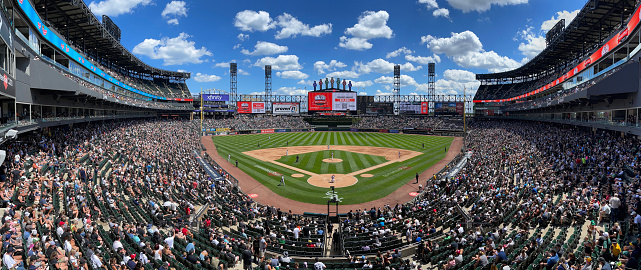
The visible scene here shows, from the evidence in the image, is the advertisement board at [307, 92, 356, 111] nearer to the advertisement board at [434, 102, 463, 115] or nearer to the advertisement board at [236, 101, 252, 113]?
the advertisement board at [236, 101, 252, 113]

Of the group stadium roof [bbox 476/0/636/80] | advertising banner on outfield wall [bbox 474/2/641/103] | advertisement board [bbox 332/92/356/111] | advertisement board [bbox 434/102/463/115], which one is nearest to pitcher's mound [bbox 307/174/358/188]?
advertising banner on outfield wall [bbox 474/2/641/103]

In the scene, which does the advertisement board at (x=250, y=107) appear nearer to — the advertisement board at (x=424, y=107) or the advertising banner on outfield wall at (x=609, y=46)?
the advertisement board at (x=424, y=107)

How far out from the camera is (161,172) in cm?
2608

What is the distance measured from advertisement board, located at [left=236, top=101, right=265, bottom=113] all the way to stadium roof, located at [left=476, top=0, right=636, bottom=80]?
72048 mm

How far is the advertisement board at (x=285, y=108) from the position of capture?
10481 centimetres

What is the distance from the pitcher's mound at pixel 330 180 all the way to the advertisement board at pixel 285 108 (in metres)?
73.3

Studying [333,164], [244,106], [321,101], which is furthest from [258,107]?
[333,164]

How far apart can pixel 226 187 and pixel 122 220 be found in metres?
10.1

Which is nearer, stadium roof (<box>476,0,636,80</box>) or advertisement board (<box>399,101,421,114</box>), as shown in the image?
stadium roof (<box>476,0,636,80</box>)

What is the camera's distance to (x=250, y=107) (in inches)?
4090

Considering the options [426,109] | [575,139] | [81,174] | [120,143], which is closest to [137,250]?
[81,174]

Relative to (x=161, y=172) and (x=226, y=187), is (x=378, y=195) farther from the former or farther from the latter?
(x=161, y=172)

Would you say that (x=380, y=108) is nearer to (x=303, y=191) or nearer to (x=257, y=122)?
(x=257, y=122)

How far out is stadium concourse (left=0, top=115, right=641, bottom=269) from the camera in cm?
1144
